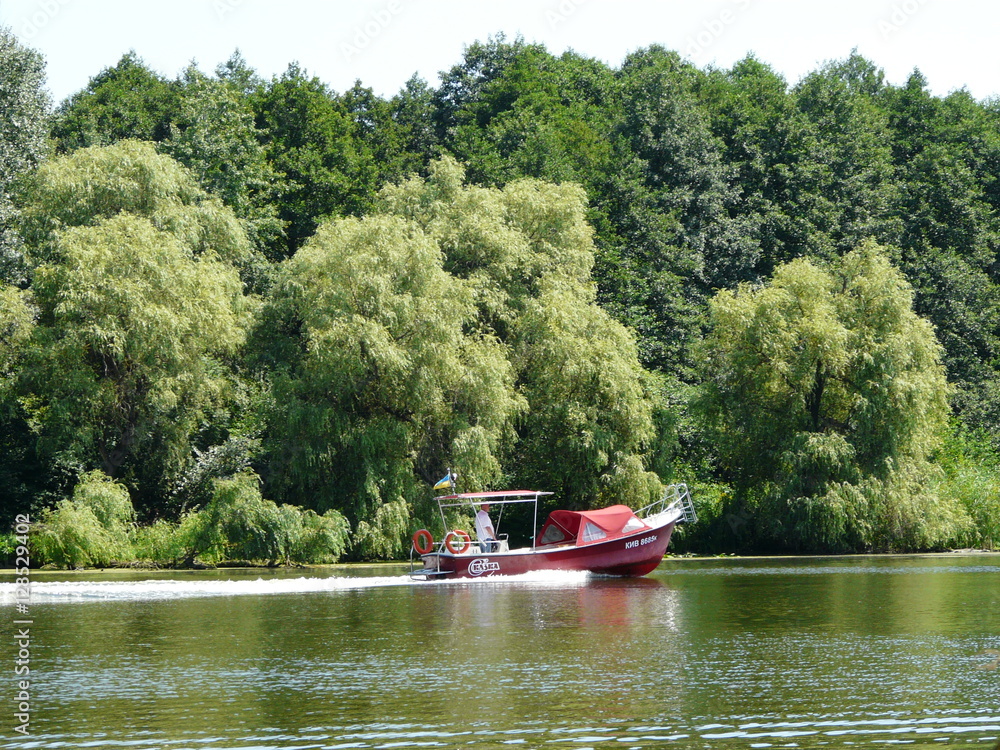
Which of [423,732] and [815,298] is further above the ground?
[815,298]

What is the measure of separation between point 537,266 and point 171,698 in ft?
142

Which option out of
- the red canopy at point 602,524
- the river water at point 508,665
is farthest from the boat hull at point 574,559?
the river water at point 508,665

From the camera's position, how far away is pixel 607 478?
58625 mm

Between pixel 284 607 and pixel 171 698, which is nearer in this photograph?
pixel 171 698

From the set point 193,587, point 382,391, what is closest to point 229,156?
point 382,391

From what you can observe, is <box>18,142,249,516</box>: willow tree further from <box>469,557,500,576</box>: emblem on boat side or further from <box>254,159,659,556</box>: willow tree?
<box>469,557,500,576</box>: emblem on boat side

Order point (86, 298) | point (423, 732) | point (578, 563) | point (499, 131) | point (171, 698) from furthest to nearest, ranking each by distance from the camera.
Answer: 1. point (499, 131)
2. point (86, 298)
3. point (578, 563)
4. point (171, 698)
5. point (423, 732)

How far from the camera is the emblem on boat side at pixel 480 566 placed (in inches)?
1825

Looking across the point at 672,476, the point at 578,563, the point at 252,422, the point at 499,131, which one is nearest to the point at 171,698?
the point at 578,563

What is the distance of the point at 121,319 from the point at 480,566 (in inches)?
737

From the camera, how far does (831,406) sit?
202 feet

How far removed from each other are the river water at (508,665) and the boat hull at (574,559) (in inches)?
147

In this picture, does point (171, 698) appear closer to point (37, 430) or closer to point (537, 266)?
point (37, 430)

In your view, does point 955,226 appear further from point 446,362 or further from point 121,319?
point 121,319
